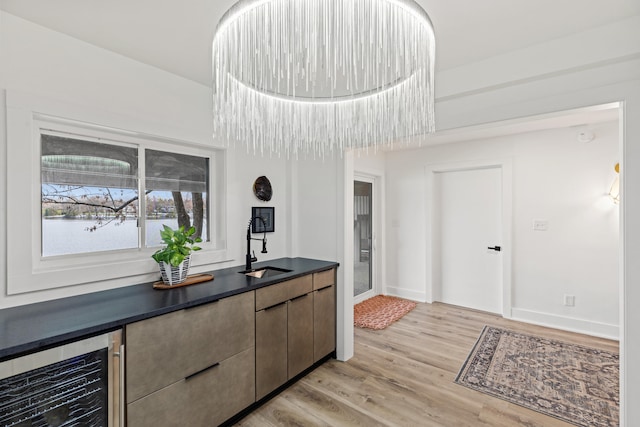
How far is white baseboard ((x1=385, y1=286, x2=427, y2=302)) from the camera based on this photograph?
4.41 metres

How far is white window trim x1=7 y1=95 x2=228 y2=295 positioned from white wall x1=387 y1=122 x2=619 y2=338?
155 inches

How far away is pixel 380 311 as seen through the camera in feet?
13.1

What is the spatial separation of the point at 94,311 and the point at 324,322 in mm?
1739

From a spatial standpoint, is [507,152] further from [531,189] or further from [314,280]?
[314,280]

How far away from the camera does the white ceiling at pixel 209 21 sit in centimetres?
153

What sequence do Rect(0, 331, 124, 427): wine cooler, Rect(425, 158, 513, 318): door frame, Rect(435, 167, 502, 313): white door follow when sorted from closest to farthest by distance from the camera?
Rect(0, 331, 124, 427): wine cooler
Rect(425, 158, 513, 318): door frame
Rect(435, 167, 502, 313): white door

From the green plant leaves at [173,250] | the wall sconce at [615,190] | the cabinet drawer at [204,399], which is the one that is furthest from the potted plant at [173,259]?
the wall sconce at [615,190]

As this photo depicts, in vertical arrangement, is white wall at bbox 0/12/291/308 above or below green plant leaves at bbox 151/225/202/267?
above

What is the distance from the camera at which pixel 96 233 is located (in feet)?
6.67

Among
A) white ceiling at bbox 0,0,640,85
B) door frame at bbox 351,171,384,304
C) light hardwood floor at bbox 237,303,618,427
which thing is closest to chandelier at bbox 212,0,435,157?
white ceiling at bbox 0,0,640,85

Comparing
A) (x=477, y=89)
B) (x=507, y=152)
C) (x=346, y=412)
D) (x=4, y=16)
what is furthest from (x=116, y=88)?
(x=507, y=152)

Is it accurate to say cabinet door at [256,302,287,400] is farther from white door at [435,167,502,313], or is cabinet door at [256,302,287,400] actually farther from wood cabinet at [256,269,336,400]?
white door at [435,167,502,313]

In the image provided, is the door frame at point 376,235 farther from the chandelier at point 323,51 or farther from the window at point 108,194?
the chandelier at point 323,51

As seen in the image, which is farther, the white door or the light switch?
the white door
